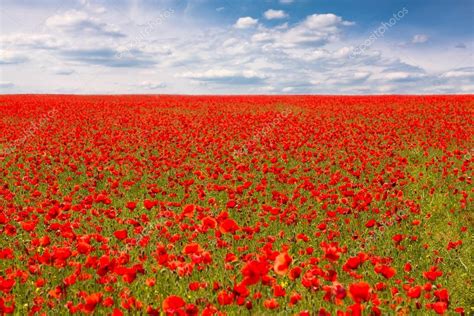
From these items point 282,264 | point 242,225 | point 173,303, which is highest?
point 282,264

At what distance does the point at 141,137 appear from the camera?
49.9 feet

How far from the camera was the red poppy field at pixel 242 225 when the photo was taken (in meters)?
4.06

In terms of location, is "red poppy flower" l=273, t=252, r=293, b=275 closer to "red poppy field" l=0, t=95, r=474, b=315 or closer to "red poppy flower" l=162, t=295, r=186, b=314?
"red poppy field" l=0, t=95, r=474, b=315

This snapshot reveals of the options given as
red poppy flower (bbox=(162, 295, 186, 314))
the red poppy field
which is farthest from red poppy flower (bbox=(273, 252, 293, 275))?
red poppy flower (bbox=(162, 295, 186, 314))

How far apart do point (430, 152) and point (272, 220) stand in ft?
24.7

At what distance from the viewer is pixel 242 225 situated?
7.30 metres

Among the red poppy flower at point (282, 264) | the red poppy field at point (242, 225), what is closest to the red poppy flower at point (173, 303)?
the red poppy field at point (242, 225)

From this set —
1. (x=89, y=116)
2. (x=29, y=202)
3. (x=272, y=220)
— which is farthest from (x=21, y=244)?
(x=89, y=116)

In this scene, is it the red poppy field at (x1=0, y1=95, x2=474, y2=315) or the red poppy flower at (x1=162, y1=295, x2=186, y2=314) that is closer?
the red poppy flower at (x1=162, y1=295, x2=186, y2=314)

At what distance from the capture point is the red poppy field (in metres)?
4.06

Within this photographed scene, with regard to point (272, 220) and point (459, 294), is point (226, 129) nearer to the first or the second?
point (272, 220)

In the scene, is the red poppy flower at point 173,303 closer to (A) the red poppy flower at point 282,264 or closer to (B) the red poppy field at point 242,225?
(B) the red poppy field at point 242,225

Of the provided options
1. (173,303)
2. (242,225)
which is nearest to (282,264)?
(173,303)

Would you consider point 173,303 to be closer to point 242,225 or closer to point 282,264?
point 282,264
